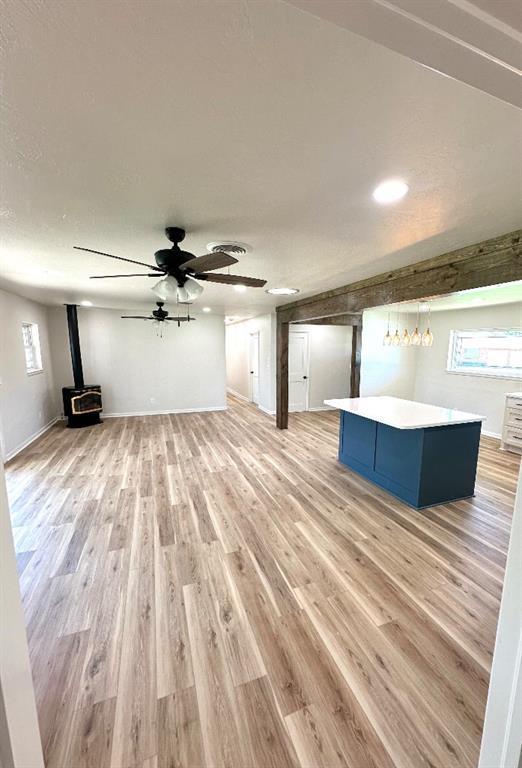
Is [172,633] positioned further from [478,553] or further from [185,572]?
[478,553]

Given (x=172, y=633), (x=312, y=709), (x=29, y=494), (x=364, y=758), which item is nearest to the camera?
(x=364, y=758)

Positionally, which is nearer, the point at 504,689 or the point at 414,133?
the point at 504,689

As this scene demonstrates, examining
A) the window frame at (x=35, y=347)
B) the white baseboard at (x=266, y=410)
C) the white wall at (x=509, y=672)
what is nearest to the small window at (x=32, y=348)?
the window frame at (x=35, y=347)

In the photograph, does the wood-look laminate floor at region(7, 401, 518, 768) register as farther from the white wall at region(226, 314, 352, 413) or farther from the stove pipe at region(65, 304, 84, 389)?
the white wall at region(226, 314, 352, 413)

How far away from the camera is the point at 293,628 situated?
1.68 meters

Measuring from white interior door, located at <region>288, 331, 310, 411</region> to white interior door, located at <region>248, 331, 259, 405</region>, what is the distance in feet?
3.66

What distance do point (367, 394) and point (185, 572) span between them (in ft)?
20.1

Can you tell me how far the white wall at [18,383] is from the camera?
165 inches

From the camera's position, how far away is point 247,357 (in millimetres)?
8797

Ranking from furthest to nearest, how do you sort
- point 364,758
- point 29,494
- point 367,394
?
point 367,394
point 29,494
point 364,758

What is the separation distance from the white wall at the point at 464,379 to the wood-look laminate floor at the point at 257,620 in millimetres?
2489

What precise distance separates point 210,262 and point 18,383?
4.46 metres

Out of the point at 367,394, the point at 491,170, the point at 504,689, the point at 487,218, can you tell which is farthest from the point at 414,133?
the point at 367,394

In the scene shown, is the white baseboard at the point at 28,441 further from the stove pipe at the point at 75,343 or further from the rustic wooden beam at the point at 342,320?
the rustic wooden beam at the point at 342,320
